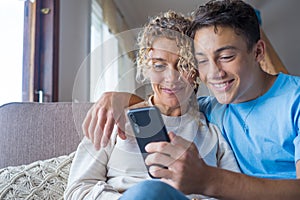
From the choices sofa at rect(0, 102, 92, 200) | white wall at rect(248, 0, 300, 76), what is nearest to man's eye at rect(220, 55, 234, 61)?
sofa at rect(0, 102, 92, 200)

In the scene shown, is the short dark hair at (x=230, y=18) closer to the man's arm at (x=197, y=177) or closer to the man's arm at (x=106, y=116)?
the man's arm at (x=106, y=116)

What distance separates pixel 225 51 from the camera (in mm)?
1017

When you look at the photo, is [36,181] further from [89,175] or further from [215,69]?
[215,69]

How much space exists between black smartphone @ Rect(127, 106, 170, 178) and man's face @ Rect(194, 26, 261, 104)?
0.98 ft

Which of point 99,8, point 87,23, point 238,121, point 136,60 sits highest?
point 99,8

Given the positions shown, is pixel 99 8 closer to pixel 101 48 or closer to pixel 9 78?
pixel 9 78

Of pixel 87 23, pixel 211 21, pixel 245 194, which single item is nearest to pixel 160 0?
pixel 87 23

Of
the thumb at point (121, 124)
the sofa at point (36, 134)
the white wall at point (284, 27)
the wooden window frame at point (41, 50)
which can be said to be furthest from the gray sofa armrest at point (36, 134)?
the white wall at point (284, 27)

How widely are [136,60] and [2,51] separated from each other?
4.25ft

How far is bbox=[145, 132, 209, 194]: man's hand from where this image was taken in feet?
2.30

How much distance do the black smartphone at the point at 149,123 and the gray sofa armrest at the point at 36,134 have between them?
24.9 inches

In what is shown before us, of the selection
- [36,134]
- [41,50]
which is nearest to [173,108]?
[36,134]

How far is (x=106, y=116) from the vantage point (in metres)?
0.87

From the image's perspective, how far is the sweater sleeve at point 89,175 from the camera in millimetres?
898
